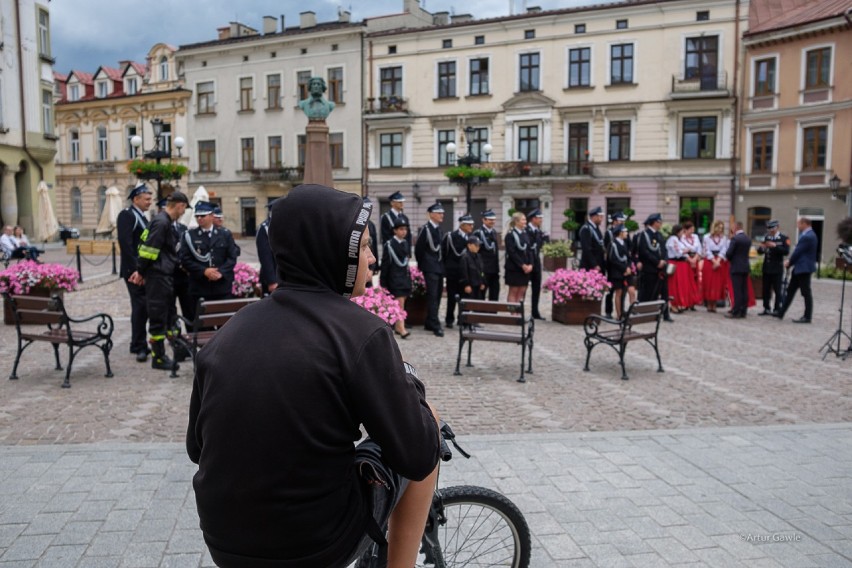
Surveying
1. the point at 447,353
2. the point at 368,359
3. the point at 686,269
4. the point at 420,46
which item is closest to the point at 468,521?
the point at 368,359

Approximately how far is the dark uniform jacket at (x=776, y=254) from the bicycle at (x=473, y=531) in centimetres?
1229

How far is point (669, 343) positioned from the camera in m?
11.0

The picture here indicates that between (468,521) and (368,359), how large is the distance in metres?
1.32

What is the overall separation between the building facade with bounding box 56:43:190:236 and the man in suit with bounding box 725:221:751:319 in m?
40.8

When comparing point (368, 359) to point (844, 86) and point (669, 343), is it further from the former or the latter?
point (844, 86)

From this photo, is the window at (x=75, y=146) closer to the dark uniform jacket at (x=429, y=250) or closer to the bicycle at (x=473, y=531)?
the dark uniform jacket at (x=429, y=250)

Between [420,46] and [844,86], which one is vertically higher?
[420,46]

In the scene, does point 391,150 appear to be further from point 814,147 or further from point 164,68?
point 814,147

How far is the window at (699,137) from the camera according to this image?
36094 mm

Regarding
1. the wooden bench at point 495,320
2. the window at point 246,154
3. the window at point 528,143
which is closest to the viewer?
the wooden bench at point 495,320

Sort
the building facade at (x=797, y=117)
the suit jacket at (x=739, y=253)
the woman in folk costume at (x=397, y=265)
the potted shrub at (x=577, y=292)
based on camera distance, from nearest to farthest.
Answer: the woman in folk costume at (x=397, y=265), the potted shrub at (x=577, y=292), the suit jacket at (x=739, y=253), the building facade at (x=797, y=117)

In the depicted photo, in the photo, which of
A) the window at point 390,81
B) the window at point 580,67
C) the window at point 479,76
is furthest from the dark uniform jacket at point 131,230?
the window at point 390,81

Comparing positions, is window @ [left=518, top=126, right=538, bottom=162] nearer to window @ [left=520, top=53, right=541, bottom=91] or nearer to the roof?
window @ [left=520, top=53, right=541, bottom=91]

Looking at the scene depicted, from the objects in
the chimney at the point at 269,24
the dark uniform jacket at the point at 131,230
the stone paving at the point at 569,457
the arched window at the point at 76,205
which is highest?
the chimney at the point at 269,24
